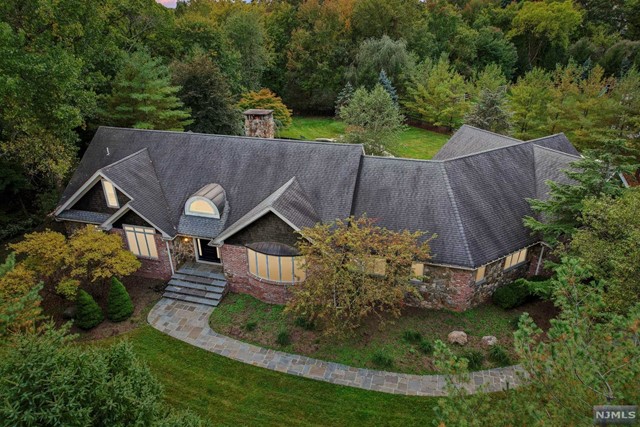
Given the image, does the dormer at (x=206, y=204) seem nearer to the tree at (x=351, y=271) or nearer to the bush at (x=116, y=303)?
the bush at (x=116, y=303)

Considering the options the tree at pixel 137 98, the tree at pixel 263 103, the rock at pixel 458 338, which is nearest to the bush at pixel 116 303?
the tree at pixel 137 98

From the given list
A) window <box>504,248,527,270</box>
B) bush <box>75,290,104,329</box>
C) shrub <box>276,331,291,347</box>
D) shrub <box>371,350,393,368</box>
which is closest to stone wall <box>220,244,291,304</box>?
shrub <box>276,331,291,347</box>

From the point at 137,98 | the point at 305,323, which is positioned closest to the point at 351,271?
the point at 305,323

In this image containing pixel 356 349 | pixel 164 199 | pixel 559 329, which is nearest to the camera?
pixel 559 329

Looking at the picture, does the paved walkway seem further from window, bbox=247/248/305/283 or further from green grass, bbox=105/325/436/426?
window, bbox=247/248/305/283

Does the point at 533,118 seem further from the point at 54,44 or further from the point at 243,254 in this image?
the point at 54,44

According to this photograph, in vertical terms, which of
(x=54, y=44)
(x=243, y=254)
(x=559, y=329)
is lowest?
(x=243, y=254)

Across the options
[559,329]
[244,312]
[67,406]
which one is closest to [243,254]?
[244,312]
